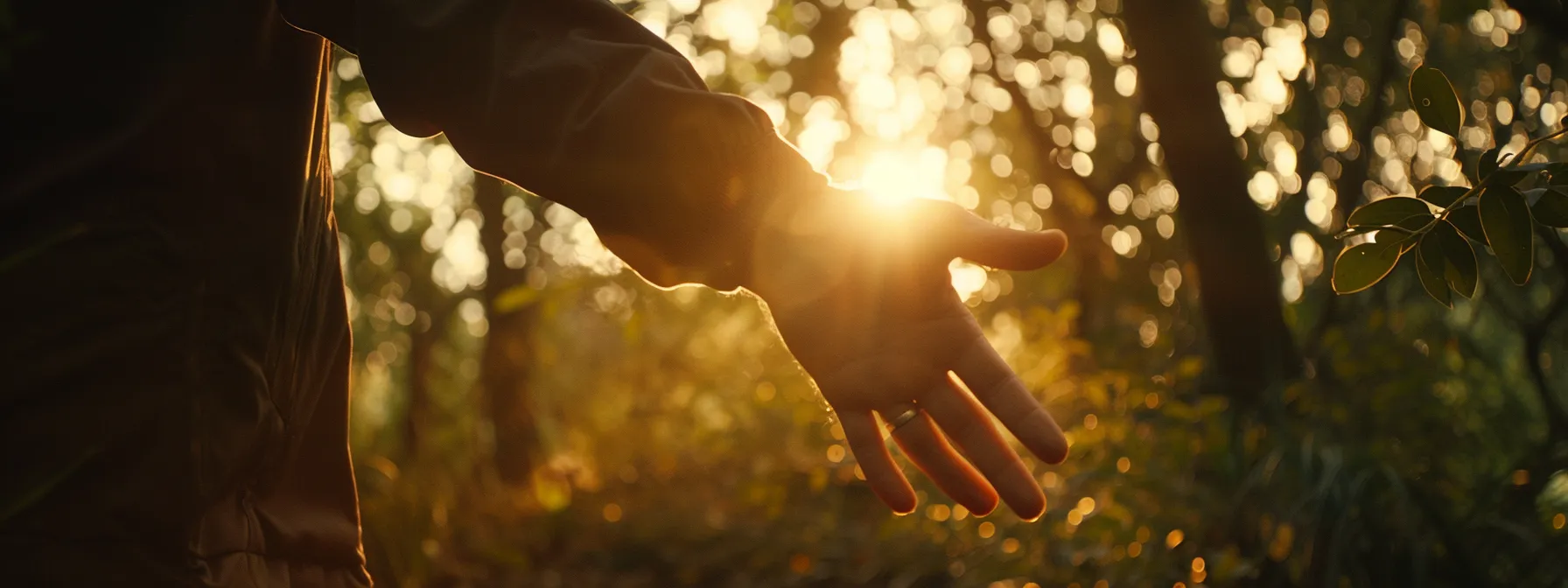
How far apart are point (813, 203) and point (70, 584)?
0.70 m

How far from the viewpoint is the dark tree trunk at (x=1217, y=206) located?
3.18 meters

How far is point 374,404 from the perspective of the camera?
1730 cm

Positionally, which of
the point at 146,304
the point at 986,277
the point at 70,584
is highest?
the point at 146,304

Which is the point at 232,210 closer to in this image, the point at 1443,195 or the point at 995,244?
the point at 995,244

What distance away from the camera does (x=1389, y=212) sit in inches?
46.3

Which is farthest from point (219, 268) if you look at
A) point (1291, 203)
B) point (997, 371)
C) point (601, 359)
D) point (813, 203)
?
point (601, 359)

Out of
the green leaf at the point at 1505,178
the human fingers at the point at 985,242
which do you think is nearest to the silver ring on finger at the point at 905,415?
the human fingers at the point at 985,242

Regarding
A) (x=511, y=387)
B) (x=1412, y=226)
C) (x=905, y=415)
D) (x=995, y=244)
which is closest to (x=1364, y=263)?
(x=1412, y=226)

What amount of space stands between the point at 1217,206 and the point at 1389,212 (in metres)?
2.15

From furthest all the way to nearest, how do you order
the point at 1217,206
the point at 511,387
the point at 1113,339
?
the point at 511,387, the point at 1113,339, the point at 1217,206

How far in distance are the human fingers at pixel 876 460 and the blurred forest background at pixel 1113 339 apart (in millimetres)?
236

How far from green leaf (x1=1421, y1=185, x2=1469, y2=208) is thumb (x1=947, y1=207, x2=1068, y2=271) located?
0.50 m

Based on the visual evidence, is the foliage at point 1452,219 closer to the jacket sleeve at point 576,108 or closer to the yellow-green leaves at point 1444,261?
the yellow-green leaves at point 1444,261

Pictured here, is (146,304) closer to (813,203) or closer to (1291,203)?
(813,203)
